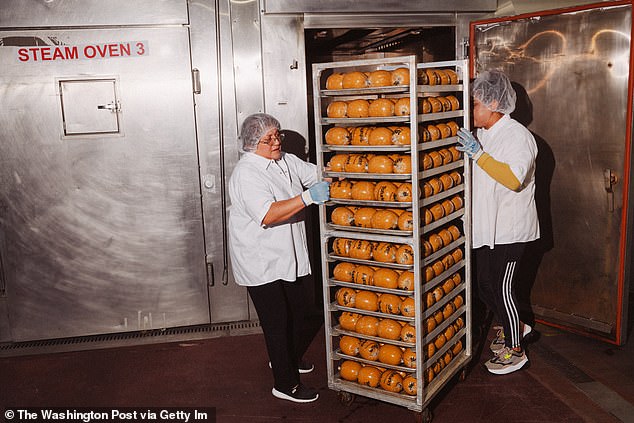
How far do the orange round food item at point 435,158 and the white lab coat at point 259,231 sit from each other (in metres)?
0.92

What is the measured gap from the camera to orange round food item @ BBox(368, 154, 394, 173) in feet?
9.86

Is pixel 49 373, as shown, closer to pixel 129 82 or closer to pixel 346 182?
pixel 129 82

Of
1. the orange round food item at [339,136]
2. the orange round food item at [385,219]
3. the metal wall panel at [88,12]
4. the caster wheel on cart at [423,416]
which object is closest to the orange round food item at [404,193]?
the orange round food item at [385,219]

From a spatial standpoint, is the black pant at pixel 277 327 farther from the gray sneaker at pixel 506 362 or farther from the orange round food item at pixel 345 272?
the gray sneaker at pixel 506 362

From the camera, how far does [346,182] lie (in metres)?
3.21

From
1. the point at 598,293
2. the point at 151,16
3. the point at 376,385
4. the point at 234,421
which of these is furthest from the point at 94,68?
the point at 598,293

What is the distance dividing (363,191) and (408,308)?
0.66 metres

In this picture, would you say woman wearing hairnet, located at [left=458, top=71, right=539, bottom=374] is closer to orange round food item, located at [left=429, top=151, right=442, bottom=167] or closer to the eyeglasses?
orange round food item, located at [left=429, top=151, right=442, bottom=167]

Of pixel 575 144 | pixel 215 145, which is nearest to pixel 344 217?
pixel 215 145

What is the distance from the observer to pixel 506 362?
3787 mm

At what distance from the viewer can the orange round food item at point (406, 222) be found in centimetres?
300

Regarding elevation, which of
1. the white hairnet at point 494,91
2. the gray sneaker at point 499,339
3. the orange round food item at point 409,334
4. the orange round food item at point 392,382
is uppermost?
the white hairnet at point 494,91

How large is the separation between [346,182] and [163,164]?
76.2 inches

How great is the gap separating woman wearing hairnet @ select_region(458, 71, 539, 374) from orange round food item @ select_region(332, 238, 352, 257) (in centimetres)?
90
